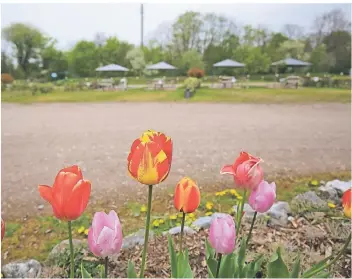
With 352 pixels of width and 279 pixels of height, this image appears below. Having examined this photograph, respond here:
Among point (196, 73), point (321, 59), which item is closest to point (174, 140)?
point (321, 59)

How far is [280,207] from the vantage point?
1.14m

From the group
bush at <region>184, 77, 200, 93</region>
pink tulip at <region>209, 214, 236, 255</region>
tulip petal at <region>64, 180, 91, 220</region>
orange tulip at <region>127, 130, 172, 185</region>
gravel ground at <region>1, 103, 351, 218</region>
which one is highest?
orange tulip at <region>127, 130, 172, 185</region>

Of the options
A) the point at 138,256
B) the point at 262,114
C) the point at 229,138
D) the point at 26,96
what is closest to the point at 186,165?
the point at 229,138

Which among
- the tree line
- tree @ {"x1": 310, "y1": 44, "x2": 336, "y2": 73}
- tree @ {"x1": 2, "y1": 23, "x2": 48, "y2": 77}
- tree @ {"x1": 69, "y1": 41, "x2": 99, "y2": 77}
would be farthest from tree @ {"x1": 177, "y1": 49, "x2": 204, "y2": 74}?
tree @ {"x1": 2, "y1": 23, "x2": 48, "y2": 77}

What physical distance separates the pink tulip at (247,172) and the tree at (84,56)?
13.4 ft

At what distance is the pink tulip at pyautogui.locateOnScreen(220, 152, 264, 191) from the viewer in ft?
1.33

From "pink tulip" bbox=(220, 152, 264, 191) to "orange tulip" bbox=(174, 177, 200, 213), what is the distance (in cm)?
4

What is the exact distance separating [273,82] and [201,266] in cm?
452

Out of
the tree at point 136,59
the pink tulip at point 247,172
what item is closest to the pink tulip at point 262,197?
the pink tulip at point 247,172

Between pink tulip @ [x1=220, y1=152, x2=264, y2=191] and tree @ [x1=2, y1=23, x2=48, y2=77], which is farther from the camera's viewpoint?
tree @ [x1=2, y1=23, x2=48, y2=77]

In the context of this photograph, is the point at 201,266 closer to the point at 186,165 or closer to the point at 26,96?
the point at 186,165

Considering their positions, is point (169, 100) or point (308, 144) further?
point (169, 100)

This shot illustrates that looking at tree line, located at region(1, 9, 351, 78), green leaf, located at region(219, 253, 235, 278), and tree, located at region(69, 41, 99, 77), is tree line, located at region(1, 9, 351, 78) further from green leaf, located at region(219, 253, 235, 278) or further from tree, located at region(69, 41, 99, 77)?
green leaf, located at region(219, 253, 235, 278)

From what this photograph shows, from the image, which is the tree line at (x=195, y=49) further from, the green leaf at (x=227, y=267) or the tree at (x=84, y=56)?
the green leaf at (x=227, y=267)
